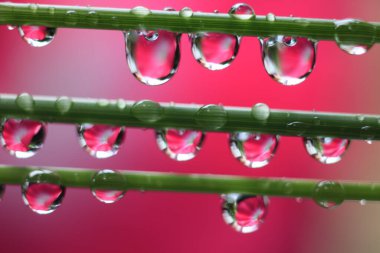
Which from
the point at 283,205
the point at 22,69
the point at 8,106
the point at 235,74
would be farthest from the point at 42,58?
the point at 8,106

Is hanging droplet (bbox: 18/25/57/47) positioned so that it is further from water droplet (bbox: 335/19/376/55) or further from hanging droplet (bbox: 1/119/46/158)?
water droplet (bbox: 335/19/376/55)

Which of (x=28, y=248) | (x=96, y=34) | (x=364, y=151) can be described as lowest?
(x=28, y=248)

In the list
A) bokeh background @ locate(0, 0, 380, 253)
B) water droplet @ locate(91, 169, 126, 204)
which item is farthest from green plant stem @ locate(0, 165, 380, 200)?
bokeh background @ locate(0, 0, 380, 253)

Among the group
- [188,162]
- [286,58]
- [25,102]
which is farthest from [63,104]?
[188,162]

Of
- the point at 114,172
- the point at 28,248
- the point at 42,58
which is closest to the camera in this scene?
the point at 114,172

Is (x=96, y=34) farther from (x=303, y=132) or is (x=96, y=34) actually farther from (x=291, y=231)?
(x=303, y=132)

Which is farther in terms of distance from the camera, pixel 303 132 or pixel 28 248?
pixel 28 248

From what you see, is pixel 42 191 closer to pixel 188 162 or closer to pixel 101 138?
pixel 101 138
